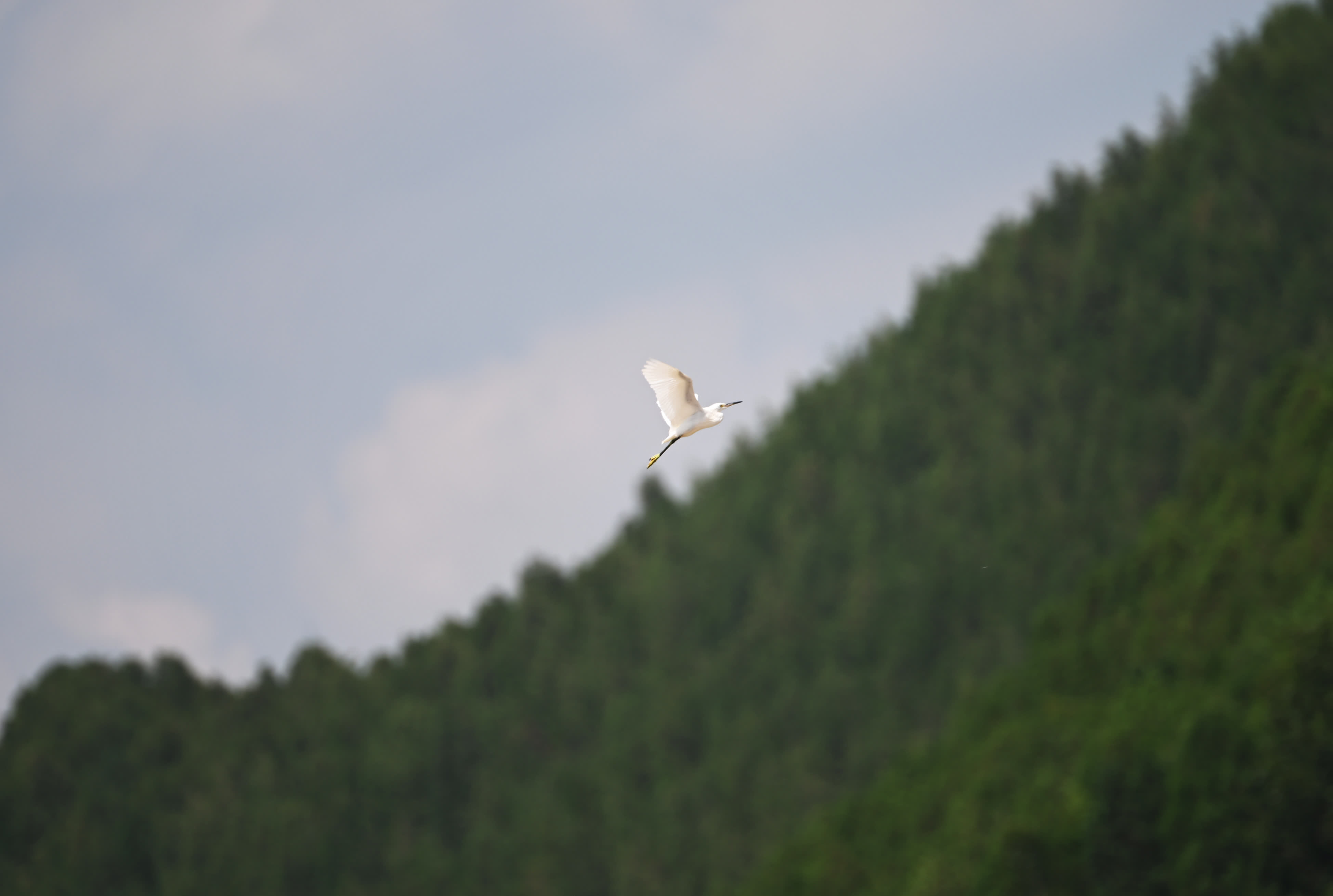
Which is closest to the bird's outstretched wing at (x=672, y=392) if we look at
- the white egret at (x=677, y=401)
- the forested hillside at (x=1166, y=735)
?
the white egret at (x=677, y=401)

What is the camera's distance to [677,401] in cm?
3553

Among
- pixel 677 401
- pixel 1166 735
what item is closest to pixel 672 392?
pixel 677 401

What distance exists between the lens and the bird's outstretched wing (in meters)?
35.3

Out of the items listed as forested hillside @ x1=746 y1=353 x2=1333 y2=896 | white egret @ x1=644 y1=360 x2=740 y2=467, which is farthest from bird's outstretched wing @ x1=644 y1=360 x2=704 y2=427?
forested hillside @ x1=746 y1=353 x2=1333 y2=896

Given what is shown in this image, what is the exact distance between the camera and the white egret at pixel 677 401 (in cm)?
3534

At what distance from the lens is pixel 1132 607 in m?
126

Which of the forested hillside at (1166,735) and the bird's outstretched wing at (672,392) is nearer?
the bird's outstretched wing at (672,392)

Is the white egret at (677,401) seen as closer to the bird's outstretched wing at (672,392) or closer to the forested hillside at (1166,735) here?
the bird's outstretched wing at (672,392)

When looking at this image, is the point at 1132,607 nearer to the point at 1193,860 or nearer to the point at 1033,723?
the point at 1033,723

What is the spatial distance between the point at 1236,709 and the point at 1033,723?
40569 mm

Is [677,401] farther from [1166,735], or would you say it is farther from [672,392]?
[1166,735]

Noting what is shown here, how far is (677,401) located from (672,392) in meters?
0.20

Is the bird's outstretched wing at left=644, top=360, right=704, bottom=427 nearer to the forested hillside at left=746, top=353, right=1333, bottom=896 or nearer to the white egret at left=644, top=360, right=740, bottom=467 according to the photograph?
the white egret at left=644, top=360, right=740, bottom=467

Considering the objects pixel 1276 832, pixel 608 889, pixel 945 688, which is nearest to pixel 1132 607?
pixel 1276 832
